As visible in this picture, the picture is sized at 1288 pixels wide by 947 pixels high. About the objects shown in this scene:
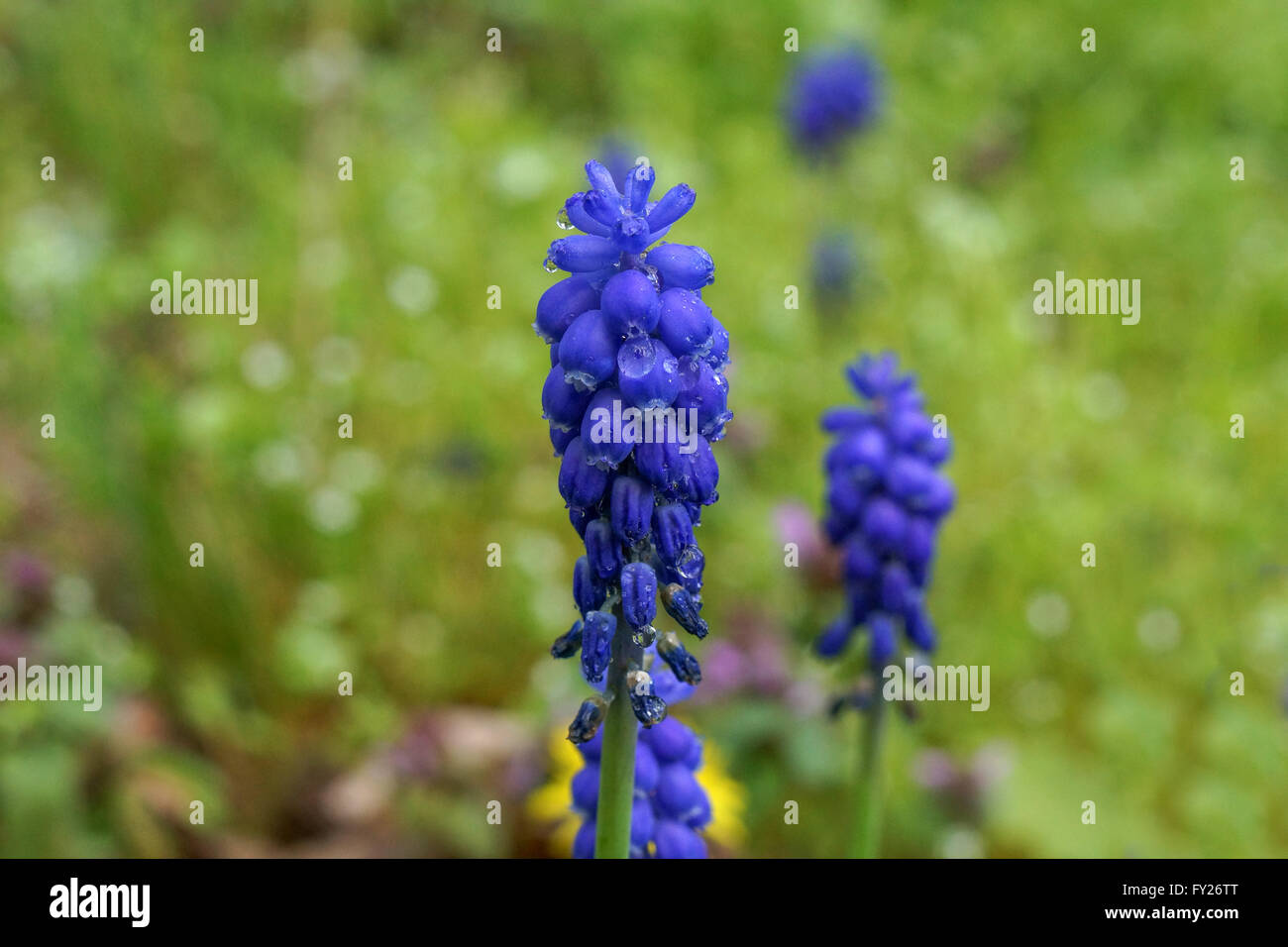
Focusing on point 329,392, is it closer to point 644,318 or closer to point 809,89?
point 809,89

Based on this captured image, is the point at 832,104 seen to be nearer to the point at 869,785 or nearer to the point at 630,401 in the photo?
the point at 869,785

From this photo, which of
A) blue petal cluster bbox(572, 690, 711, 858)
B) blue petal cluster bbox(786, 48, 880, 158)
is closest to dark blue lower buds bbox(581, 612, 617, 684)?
blue petal cluster bbox(572, 690, 711, 858)

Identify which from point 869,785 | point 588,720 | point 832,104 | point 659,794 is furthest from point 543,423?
point 588,720

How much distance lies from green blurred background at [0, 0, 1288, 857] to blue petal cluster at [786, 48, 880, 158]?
25cm

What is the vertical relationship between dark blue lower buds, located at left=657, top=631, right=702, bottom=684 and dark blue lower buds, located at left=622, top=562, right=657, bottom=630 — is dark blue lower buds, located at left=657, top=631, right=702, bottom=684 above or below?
below

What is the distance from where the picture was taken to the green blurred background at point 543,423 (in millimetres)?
3695

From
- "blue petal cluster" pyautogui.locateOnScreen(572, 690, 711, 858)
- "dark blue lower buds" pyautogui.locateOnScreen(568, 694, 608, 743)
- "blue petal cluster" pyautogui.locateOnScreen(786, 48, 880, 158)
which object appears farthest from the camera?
"blue petal cluster" pyautogui.locateOnScreen(786, 48, 880, 158)

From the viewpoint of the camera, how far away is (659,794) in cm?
218

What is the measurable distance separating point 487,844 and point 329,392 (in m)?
2.28

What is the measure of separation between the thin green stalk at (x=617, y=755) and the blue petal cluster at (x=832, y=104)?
4866 millimetres

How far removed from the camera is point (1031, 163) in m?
7.09

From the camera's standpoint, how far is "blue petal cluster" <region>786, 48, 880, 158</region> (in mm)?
6234

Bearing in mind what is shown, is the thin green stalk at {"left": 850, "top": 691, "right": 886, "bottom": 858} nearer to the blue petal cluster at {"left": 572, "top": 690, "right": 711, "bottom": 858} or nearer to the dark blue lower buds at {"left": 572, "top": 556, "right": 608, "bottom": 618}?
the blue petal cluster at {"left": 572, "top": 690, "right": 711, "bottom": 858}

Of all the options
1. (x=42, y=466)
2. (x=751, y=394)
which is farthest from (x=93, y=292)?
(x=751, y=394)
